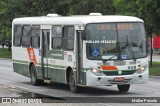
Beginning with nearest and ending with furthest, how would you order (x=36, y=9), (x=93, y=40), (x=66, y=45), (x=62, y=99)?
(x=62, y=99) < (x=93, y=40) < (x=66, y=45) < (x=36, y=9)

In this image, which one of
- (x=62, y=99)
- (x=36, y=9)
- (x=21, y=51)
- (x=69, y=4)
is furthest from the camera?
(x=36, y=9)

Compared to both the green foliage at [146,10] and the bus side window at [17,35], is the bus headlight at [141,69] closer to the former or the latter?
the bus side window at [17,35]

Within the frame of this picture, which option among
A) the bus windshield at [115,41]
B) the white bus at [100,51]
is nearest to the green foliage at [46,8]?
the white bus at [100,51]

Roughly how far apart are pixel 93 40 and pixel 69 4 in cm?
2708

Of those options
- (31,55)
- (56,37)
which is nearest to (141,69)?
(56,37)

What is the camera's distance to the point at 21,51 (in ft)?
80.2

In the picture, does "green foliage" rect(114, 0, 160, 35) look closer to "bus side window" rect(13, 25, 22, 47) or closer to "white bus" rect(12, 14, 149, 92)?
"bus side window" rect(13, 25, 22, 47)

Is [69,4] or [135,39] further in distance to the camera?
[69,4]

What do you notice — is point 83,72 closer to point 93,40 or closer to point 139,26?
point 93,40

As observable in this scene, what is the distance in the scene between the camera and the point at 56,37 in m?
20.8

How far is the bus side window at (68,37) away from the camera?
19375mm

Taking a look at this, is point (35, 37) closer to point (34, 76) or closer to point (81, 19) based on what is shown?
point (34, 76)

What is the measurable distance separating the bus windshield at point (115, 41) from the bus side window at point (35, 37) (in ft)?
15.4

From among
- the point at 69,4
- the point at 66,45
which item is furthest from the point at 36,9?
the point at 66,45
